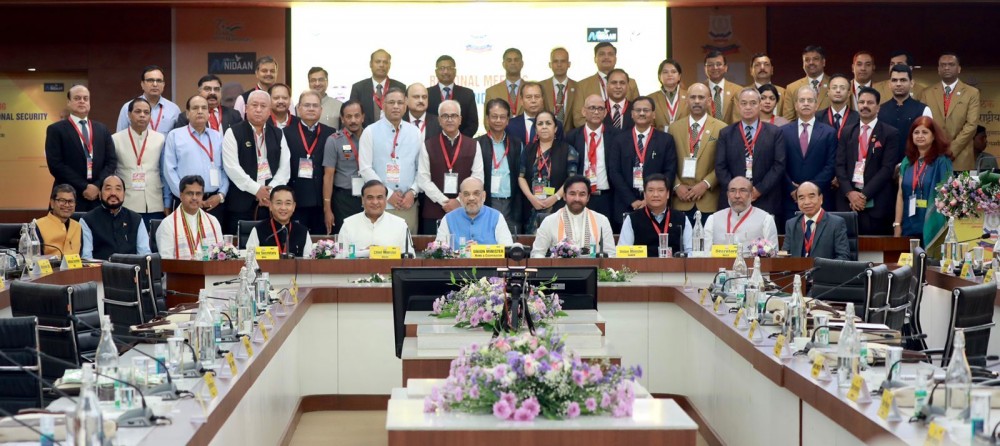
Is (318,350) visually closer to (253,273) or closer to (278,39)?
(253,273)

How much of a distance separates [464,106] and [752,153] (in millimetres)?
2388

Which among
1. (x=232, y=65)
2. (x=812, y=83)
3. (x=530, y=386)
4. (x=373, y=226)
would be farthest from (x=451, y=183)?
(x=530, y=386)

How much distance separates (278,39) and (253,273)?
20.1 ft

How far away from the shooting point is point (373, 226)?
8.02m

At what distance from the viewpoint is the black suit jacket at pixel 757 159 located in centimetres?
909

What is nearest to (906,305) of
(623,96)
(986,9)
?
(623,96)

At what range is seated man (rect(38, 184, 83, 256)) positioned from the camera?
26.0 feet

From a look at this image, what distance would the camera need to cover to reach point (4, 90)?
41.3 ft

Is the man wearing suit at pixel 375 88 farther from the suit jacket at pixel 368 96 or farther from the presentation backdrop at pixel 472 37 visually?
the presentation backdrop at pixel 472 37

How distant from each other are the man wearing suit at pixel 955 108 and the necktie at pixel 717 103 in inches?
69.7

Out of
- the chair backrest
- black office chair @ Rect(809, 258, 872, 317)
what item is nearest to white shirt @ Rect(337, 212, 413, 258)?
black office chair @ Rect(809, 258, 872, 317)

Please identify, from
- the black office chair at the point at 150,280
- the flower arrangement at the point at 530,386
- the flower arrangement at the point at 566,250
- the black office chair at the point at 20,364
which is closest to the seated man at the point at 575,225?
the flower arrangement at the point at 566,250

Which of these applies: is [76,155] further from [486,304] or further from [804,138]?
[804,138]

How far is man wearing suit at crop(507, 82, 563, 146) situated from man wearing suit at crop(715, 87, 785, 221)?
51.1 inches
